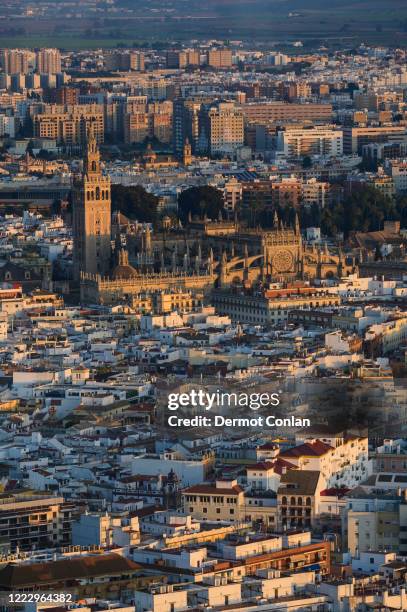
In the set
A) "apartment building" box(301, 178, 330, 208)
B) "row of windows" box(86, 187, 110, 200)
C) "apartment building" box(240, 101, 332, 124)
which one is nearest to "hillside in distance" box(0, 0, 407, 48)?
"apartment building" box(240, 101, 332, 124)

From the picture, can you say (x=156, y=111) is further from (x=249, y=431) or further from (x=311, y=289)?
(x=249, y=431)

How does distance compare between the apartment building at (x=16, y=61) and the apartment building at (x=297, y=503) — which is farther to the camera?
the apartment building at (x=16, y=61)

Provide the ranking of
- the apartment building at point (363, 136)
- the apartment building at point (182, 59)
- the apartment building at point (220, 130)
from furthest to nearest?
the apartment building at point (182, 59), the apartment building at point (220, 130), the apartment building at point (363, 136)

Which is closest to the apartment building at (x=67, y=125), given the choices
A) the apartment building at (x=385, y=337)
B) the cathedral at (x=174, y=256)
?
the cathedral at (x=174, y=256)

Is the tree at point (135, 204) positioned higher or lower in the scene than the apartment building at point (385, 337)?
lower

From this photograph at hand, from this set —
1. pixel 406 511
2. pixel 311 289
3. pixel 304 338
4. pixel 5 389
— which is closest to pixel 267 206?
pixel 311 289

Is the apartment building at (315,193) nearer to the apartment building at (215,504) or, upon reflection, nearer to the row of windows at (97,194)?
the row of windows at (97,194)

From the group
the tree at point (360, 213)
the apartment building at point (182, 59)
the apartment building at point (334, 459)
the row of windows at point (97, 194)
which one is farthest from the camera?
the apartment building at point (182, 59)
